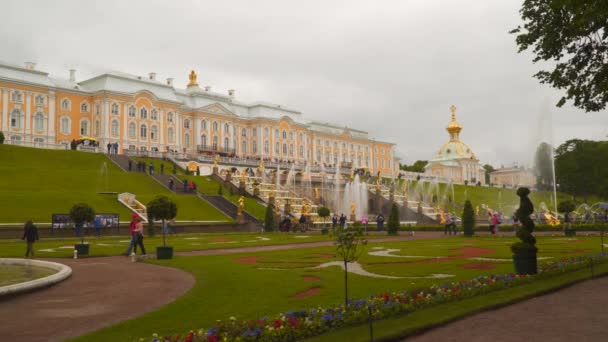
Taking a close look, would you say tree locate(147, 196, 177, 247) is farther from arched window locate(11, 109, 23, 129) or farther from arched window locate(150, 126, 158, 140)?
arched window locate(150, 126, 158, 140)

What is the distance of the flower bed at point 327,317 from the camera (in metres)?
6.83

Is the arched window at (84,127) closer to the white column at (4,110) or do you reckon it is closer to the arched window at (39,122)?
the arched window at (39,122)

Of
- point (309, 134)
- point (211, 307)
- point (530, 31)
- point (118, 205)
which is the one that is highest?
point (309, 134)

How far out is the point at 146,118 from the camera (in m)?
71.6

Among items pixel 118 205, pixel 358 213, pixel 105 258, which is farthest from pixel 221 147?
pixel 105 258

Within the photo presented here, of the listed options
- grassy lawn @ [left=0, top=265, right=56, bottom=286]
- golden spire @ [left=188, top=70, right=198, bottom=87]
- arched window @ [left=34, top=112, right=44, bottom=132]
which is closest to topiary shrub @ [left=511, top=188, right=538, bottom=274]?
grassy lawn @ [left=0, top=265, right=56, bottom=286]

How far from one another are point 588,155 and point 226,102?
54.3m

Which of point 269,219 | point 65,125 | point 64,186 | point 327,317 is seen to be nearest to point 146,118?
point 65,125

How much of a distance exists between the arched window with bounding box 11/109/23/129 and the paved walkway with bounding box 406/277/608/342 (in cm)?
6506

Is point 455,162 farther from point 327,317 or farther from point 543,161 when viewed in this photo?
point 327,317

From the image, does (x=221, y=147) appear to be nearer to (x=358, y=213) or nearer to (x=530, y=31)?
(x=358, y=213)

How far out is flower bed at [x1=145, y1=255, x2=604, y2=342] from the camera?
22.4 ft

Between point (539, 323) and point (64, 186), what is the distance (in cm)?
3803

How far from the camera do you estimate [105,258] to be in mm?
19031
